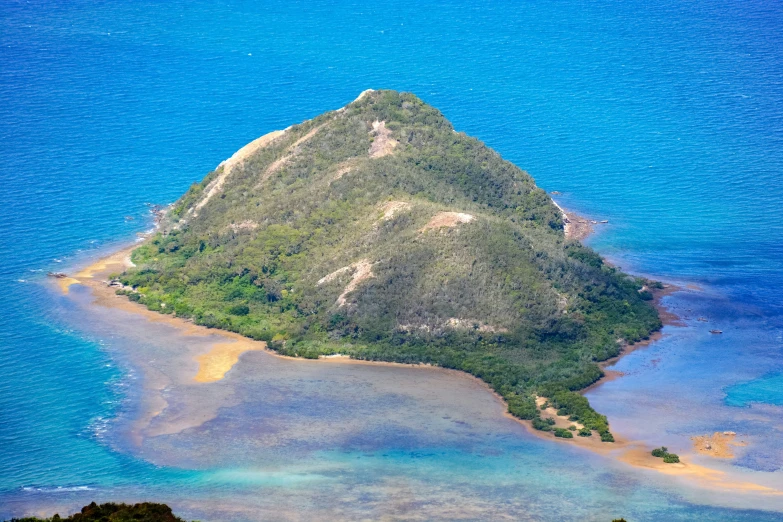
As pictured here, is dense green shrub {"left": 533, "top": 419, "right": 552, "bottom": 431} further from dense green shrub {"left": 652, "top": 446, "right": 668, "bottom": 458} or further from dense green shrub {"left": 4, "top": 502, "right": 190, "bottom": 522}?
dense green shrub {"left": 4, "top": 502, "right": 190, "bottom": 522}

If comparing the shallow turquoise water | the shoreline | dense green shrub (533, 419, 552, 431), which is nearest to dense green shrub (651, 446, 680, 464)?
the shoreline

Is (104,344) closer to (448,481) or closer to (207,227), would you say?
(207,227)

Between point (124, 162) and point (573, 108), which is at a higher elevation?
point (573, 108)

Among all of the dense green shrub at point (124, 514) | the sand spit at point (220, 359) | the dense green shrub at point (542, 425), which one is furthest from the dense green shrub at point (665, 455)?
the dense green shrub at point (124, 514)

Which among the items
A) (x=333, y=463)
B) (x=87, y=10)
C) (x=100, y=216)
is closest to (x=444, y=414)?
(x=333, y=463)

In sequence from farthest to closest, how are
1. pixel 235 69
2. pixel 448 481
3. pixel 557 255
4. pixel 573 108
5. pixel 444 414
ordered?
pixel 235 69
pixel 573 108
pixel 557 255
pixel 444 414
pixel 448 481

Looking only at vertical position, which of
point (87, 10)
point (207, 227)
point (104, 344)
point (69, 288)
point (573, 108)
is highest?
point (87, 10)

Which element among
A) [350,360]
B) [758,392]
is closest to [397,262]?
[350,360]

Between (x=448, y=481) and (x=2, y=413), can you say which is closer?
(x=448, y=481)
